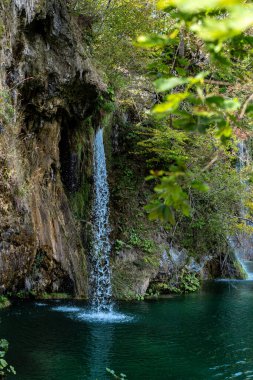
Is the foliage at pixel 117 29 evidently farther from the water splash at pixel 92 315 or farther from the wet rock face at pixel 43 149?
the water splash at pixel 92 315

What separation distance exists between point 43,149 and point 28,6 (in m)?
3.64

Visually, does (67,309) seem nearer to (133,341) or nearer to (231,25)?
(133,341)

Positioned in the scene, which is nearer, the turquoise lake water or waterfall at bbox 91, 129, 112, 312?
the turquoise lake water

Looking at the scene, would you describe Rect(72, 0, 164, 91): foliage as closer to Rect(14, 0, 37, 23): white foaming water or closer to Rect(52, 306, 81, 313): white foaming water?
Rect(14, 0, 37, 23): white foaming water

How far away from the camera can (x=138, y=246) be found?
15.2 meters

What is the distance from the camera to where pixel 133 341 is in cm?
854

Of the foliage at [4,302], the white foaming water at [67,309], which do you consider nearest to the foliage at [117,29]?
the white foaming water at [67,309]

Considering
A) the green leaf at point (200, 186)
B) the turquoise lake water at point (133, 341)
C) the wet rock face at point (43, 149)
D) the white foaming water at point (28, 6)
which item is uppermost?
the white foaming water at point (28, 6)

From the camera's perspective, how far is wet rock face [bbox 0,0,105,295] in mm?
9109

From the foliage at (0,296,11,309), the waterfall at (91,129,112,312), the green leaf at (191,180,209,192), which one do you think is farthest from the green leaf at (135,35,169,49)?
the waterfall at (91,129,112,312)

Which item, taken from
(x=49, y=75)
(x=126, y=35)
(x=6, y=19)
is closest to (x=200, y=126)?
(x=6, y=19)

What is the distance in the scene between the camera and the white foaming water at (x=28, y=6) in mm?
9359

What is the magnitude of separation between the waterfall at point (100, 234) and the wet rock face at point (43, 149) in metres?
0.53

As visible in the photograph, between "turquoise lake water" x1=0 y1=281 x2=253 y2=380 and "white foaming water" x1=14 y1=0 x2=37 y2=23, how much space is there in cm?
675
